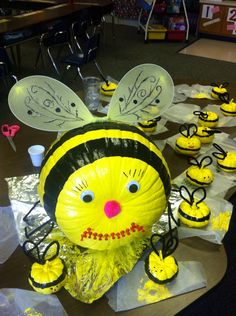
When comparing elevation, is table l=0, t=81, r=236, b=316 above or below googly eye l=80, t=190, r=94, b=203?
below

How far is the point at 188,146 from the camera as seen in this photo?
1201mm

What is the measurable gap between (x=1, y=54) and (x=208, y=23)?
358cm

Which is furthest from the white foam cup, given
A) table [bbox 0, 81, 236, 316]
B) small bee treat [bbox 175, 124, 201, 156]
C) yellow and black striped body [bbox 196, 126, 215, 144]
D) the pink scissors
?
yellow and black striped body [bbox 196, 126, 215, 144]

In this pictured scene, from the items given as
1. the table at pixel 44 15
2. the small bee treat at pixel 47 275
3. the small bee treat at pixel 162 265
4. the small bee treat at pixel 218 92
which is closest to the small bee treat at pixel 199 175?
the small bee treat at pixel 162 265

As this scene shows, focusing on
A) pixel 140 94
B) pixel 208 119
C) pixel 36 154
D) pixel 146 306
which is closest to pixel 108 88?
pixel 208 119

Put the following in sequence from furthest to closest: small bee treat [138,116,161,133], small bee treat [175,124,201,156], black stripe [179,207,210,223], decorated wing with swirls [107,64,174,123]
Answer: small bee treat [138,116,161,133] → small bee treat [175,124,201,156] → black stripe [179,207,210,223] → decorated wing with swirls [107,64,174,123]

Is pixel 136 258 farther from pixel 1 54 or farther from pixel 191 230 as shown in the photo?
pixel 1 54

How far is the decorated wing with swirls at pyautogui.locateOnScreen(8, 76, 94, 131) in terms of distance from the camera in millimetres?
766

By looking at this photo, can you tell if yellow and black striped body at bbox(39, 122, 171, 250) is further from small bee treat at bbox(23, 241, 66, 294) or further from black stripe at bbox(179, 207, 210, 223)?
black stripe at bbox(179, 207, 210, 223)

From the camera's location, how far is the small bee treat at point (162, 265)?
0.75 metres

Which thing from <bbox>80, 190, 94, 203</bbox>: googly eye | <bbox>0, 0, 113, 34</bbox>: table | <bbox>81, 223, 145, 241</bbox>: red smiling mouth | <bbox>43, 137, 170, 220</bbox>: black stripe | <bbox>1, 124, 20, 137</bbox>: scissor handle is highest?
<bbox>43, 137, 170, 220</bbox>: black stripe

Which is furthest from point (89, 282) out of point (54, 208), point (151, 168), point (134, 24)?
point (134, 24)

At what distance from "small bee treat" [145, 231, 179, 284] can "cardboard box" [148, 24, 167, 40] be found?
15.2 ft

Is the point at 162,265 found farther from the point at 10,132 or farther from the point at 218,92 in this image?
the point at 218,92
